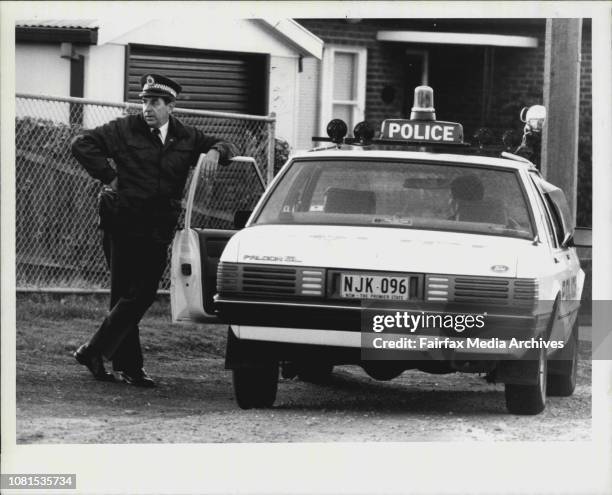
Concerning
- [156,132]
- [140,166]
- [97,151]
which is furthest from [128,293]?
[156,132]

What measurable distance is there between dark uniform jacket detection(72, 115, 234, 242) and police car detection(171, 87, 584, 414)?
0.73ft

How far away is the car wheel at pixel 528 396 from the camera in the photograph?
8.98 metres

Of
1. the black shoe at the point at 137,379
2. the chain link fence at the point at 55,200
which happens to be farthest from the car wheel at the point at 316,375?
the chain link fence at the point at 55,200

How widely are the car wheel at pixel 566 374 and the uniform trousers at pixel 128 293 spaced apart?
2751 mm

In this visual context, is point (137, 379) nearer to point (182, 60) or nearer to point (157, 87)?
point (157, 87)

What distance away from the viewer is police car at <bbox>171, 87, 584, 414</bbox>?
27.4ft

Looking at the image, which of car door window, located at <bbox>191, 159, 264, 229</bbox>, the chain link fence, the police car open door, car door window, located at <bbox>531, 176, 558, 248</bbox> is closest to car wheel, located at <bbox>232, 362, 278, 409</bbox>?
the police car open door

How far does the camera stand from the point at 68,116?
13242 mm

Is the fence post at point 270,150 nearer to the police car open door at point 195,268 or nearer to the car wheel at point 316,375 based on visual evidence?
the car wheel at point 316,375

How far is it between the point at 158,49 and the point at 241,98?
1.69m

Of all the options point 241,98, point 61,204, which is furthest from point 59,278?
point 241,98

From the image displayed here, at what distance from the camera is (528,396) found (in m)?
9.04

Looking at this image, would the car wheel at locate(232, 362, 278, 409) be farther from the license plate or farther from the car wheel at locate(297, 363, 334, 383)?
the car wheel at locate(297, 363, 334, 383)

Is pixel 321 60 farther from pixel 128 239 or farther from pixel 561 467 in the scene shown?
pixel 561 467
